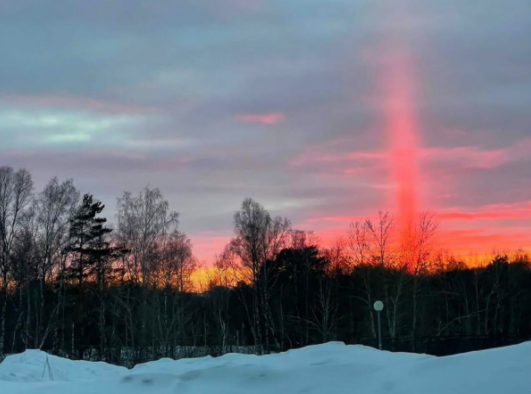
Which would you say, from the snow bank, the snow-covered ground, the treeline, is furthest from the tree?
the snow-covered ground

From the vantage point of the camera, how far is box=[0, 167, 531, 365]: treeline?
37531 mm

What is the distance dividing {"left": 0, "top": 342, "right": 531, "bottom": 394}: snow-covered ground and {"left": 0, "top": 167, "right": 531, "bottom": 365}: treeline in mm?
28250

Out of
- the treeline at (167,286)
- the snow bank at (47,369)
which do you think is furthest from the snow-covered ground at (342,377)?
the treeline at (167,286)

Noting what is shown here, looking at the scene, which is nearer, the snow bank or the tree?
the snow bank

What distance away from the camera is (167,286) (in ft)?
130

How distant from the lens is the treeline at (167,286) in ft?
123

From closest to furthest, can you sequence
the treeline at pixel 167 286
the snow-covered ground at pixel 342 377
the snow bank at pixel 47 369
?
1. the snow-covered ground at pixel 342 377
2. the snow bank at pixel 47 369
3. the treeline at pixel 167 286

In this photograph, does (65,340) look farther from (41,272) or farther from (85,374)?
(85,374)

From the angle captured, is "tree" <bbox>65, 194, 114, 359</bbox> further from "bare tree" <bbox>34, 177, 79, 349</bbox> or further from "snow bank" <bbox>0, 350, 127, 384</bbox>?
"snow bank" <bbox>0, 350, 127, 384</bbox>

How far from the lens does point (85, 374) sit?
14016 mm

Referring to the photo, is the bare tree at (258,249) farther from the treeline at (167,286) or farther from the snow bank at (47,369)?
the snow bank at (47,369)

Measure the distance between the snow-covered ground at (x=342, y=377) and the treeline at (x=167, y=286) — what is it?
92.7 ft

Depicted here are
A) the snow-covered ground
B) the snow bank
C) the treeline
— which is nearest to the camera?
the snow-covered ground

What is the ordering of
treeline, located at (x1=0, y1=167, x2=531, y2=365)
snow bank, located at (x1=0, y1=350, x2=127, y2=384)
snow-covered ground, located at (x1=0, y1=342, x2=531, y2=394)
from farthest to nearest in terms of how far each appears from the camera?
treeline, located at (x1=0, y1=167, x2=531, y2=365) < snow bank, located at (x1=0, y1=350, x2=127, y2=384) < snow-covered ground, located at (x1=0, y1=342, x2=531, y2=394)
